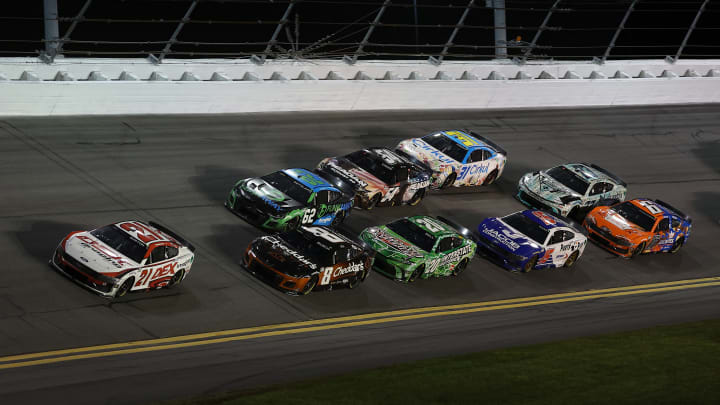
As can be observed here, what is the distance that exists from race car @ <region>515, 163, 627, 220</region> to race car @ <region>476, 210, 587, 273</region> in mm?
2302

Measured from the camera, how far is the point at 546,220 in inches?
916

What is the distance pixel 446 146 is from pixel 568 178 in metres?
3.32

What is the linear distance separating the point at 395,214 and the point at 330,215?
240cm

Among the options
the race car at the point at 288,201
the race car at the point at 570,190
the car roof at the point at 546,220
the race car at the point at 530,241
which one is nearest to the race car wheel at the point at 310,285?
the race car at the point at 288,201

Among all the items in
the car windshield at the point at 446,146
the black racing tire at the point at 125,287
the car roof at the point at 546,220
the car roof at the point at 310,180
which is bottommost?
the black racing tire at the point at 125,287

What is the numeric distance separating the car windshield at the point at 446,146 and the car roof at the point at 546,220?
3553 mm

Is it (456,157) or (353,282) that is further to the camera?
(456,157)

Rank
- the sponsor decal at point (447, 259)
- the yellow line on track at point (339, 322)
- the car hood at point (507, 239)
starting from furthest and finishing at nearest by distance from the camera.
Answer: the car hood at point (507, 239) → the sponsor decal at point (447, 259) → the yellow line on track at point (339, 322)

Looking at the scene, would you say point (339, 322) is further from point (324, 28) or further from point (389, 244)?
point (324, 28)

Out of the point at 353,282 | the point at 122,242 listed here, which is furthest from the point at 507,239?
the point at 122,242

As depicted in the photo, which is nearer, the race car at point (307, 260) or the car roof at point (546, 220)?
the race car at point (307, 260)

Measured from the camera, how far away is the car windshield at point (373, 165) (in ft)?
80.0

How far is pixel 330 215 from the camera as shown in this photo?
22547 millimetres

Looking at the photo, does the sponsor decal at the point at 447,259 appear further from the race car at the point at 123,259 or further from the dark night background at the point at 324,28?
Answer: the dark night background at the point at 324,28
